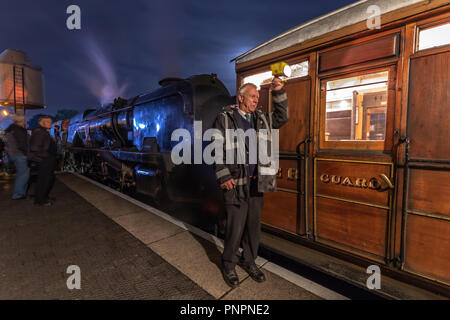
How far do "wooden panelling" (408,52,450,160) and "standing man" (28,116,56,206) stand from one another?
20.5ft

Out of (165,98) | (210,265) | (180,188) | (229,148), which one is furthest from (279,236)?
(165,98)

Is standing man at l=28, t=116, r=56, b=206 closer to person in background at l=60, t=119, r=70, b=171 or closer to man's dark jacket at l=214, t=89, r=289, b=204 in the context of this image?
man's dark jacket at l=214, t=89, r=289, b=204

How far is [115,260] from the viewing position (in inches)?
107

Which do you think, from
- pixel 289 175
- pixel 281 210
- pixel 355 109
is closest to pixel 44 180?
pixel 281 210

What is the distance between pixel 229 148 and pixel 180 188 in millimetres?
2531

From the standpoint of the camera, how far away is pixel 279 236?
3.26m

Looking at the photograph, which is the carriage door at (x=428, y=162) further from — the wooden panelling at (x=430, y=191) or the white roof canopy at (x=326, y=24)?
the white roof canopy at (x=326, y=24)

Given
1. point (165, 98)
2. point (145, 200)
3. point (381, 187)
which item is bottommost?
point (145, 200)

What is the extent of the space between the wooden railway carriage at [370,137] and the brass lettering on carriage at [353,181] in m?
0.01

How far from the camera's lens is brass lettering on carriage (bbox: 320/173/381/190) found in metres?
2.41

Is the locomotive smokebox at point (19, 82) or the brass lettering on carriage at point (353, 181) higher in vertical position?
the locomotive smokebox at point (19, 82)

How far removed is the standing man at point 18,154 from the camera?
537cm

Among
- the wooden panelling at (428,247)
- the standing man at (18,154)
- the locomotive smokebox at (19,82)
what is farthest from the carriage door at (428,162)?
the locomotive smokebox at (19,82)
